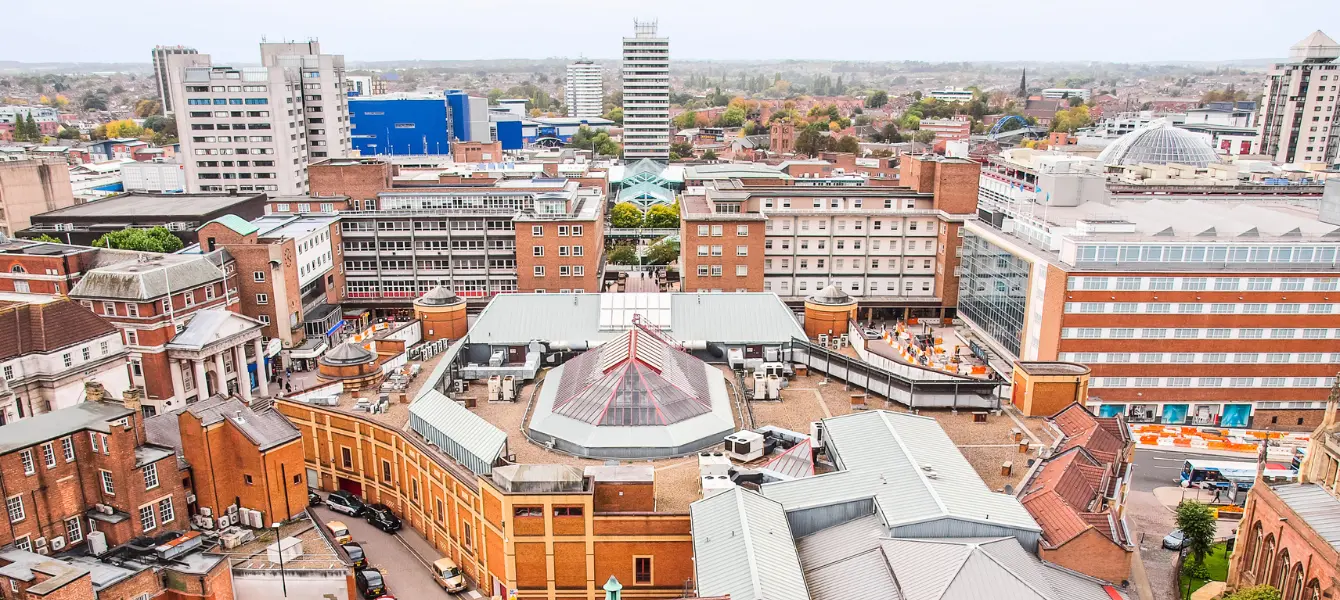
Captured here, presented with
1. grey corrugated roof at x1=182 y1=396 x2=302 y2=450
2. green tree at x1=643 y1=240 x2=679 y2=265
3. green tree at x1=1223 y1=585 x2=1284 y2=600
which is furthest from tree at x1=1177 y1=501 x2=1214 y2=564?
green tree at x1=643 y1=240 x2=679 y2=265

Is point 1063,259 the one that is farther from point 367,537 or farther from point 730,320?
point 367,537

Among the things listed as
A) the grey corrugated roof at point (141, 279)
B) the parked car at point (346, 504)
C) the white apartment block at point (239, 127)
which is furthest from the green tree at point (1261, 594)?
the white apartment block at point (239, 127)

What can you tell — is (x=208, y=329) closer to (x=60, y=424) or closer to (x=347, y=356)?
(x=347, y=356)

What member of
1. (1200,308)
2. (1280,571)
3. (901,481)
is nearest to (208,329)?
(901,481)

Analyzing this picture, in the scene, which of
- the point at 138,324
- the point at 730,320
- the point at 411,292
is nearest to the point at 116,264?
the point at 138,324

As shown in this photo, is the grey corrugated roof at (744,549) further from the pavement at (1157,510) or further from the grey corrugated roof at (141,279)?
the grey corrugated roof at (141,279)

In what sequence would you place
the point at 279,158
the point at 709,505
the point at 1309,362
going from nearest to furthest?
the point at 709,505 < the point at 1309,362 < the point at 279,158

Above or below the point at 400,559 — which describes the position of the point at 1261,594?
above
